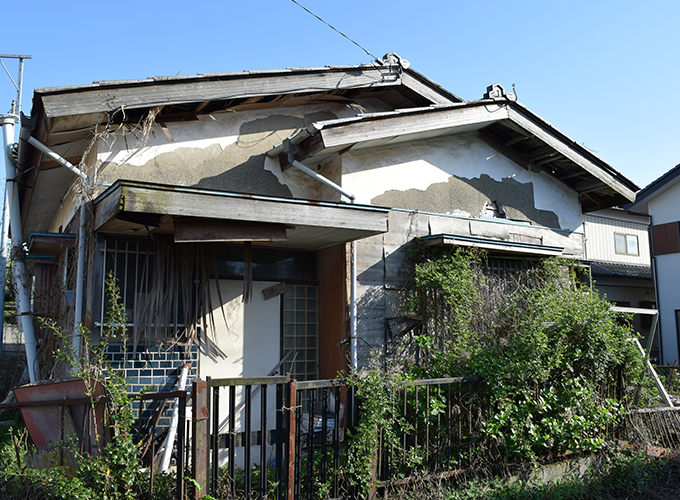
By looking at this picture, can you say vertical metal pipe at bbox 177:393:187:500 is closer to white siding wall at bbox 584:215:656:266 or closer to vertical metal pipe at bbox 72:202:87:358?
vertical metal pipe at bbox 72:202:87:358

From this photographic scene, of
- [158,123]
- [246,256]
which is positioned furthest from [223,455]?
[158,123]

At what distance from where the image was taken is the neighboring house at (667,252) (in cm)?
1570

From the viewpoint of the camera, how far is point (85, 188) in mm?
6332

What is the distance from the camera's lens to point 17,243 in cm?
786

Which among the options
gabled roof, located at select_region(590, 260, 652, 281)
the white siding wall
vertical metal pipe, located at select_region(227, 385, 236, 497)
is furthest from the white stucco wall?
the white siding wall

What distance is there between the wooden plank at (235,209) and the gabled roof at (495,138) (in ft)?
4.05

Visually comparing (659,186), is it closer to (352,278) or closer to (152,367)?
(352,278)

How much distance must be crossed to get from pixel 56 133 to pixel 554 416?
→ 263 inches

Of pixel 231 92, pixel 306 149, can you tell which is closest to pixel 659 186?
pixel 306 149

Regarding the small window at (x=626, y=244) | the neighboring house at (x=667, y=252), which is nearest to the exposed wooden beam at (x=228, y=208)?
the neighboring house at (x=667, y=252)

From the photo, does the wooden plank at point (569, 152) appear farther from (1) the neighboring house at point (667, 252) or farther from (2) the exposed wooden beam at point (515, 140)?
(1) the neighboring house at point (667, 252)

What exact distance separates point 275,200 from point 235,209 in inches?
18.5

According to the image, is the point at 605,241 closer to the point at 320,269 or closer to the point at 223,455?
the point at 320,269

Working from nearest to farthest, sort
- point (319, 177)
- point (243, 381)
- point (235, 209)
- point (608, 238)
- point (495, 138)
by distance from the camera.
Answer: point (243, 381) → point (235, 209) → point (319, 177) → point (495, 138) → point (608, 238)
